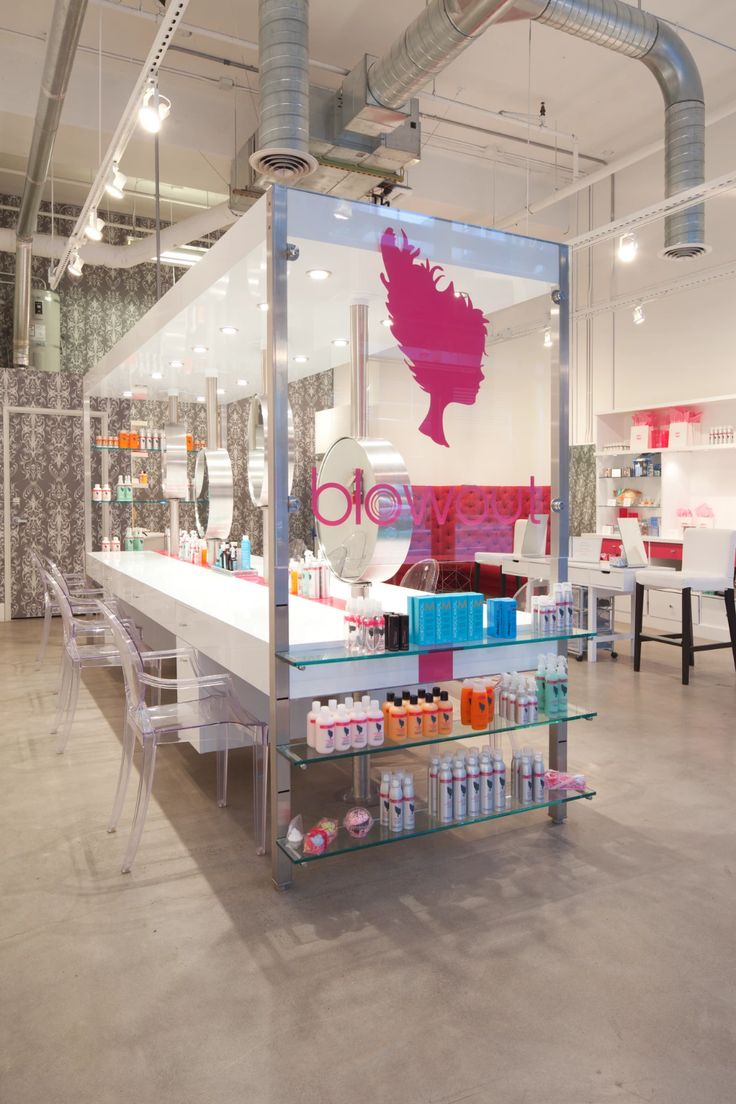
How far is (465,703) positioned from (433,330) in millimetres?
1403

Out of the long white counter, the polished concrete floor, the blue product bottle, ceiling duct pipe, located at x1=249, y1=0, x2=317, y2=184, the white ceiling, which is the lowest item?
the polished concrete floor

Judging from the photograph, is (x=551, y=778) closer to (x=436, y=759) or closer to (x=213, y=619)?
(x=436, y=759)

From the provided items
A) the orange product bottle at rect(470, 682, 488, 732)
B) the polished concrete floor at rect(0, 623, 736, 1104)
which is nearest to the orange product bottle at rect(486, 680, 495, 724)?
the orange product bottle at rect(470, 682, 488, 732)

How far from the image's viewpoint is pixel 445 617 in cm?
274

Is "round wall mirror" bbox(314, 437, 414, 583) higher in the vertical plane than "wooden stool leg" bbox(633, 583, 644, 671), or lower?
higher

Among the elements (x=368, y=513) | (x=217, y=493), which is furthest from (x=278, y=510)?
(x=217, y=493)

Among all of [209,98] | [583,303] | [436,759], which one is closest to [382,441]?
[436,759]

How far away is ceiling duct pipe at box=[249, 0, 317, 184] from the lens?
4180 millimetres

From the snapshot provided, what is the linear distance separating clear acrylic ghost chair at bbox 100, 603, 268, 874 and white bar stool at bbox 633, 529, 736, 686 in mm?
3680

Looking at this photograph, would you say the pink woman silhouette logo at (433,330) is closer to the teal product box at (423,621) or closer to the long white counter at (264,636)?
the teal product box at (423,621)

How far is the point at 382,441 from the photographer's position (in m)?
2.91

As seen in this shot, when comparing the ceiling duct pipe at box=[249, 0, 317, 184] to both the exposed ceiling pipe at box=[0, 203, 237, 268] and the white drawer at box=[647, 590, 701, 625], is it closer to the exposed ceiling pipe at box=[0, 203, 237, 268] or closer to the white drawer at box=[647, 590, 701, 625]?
the exposed ceiling pipe at box=[0, 203, 237, 268]

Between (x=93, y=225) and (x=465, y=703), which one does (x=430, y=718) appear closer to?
(x=465, y=703)

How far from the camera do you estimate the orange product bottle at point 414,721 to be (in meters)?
2.73
